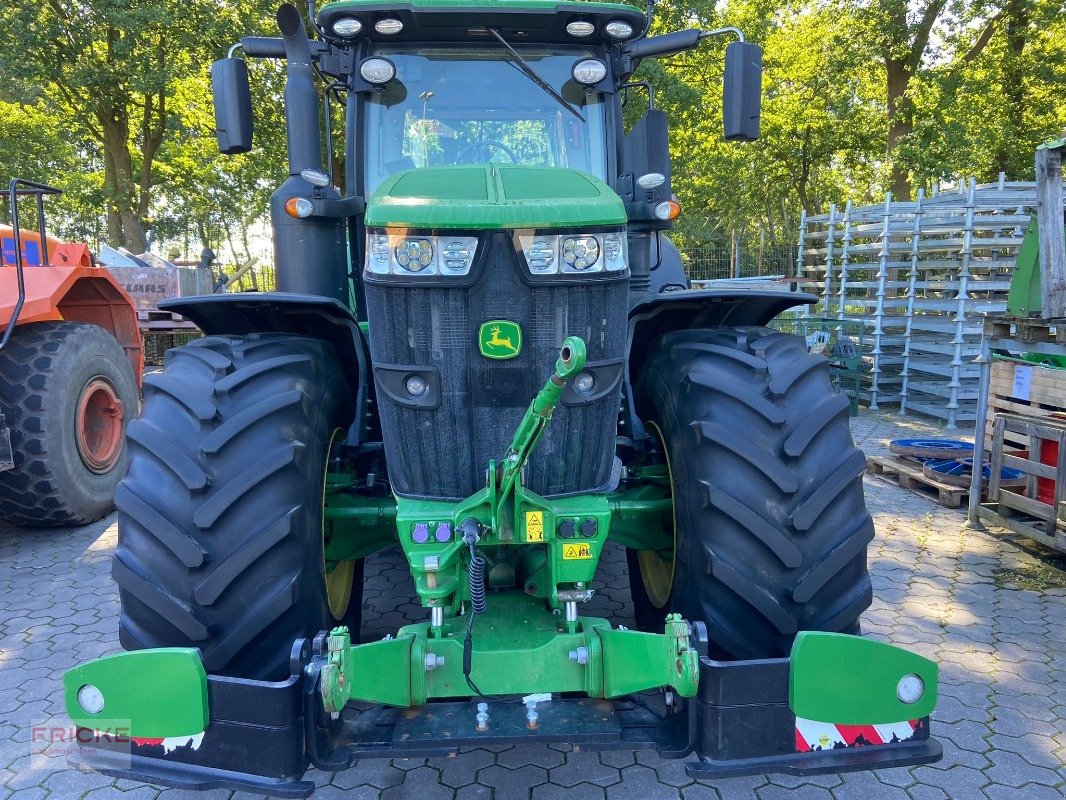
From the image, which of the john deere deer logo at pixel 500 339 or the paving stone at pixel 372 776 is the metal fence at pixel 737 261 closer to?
the paving stone at pixel 372 776

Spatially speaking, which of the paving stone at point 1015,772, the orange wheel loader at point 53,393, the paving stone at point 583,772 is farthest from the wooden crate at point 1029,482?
the orange wheel loader at point 53,393

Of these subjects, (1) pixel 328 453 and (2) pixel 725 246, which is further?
(2) pixel 725 246

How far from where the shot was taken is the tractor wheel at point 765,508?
2.34 metres

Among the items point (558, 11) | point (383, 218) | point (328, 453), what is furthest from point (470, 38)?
point (328, 453)

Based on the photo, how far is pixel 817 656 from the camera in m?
1.98

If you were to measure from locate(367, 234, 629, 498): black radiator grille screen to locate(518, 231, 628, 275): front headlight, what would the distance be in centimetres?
5

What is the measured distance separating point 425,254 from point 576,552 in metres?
0.98

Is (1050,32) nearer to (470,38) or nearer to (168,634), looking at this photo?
(470,38)

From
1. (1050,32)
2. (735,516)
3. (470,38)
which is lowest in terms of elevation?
(735,516)

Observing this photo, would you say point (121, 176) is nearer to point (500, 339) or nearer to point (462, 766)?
point (462, 766)

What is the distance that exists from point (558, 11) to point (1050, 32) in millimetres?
17746

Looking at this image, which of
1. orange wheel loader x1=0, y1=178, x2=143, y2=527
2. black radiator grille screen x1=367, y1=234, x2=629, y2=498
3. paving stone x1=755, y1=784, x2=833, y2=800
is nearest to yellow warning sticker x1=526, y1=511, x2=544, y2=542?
black radiator grille screen x1=367, y1=234, x2=629, y2=498

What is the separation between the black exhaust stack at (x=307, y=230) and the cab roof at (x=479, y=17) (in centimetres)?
36

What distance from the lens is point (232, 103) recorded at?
322cm
